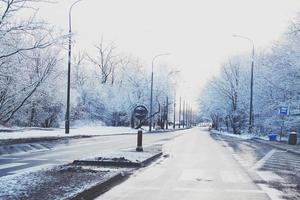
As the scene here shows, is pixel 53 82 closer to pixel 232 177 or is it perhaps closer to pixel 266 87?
pixel 266 87

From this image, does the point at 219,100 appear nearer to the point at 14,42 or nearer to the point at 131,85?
the point at 131,85

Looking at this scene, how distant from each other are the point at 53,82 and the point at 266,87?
74.7ft

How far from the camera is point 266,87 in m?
47.8

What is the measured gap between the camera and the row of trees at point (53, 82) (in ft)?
84.5

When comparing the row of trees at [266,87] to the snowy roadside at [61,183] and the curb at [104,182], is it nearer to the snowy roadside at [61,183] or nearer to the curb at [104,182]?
the curb at [104,182]

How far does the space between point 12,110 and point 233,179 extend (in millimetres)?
33564

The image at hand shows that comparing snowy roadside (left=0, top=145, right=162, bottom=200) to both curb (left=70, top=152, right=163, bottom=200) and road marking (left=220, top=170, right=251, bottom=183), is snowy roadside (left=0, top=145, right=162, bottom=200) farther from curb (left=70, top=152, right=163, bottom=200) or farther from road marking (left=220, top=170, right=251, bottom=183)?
road marking (left=220, top=170, right=251, bottom=183)

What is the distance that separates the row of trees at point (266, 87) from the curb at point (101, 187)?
2747 cm

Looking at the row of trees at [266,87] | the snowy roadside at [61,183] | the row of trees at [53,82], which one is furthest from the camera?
the row of trees at [266,87]

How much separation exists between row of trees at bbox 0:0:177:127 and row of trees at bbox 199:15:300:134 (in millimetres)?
14934

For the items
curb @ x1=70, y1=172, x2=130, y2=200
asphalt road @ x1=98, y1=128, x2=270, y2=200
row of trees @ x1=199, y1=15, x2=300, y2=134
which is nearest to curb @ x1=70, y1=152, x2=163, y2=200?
curb @ x1=70, y1=172, x2=130, y2=200

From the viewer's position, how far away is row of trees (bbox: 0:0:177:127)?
25.8 meters

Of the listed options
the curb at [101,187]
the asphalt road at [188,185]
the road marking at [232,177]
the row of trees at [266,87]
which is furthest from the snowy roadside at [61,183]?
the row of trees at [266,87]

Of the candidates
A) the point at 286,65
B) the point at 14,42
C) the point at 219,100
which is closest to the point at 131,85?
the point at 219,100
